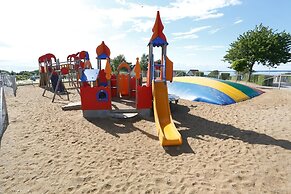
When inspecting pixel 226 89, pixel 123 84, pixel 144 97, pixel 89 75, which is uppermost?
pixel 89 75

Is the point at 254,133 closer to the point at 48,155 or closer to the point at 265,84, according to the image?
the point at 48,155

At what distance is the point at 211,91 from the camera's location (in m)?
10.9

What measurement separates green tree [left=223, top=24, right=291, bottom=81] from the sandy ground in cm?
2275

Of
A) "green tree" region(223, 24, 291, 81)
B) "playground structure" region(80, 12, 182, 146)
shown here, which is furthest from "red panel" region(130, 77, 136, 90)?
"green tree" region(223, 24, 291, 81)

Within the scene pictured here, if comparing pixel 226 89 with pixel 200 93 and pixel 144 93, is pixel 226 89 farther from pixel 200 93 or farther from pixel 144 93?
pixel 144 93

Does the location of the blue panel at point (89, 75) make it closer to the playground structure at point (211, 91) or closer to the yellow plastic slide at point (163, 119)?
the yellow plastic slide at point (163, 119)

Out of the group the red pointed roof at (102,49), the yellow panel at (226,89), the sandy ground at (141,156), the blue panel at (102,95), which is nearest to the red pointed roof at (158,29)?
the blue panel at (102,95)

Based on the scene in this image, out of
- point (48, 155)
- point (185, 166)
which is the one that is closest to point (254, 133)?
point (185, 166)

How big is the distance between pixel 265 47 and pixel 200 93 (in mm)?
21251

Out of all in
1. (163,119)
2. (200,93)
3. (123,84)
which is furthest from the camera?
(200,93)

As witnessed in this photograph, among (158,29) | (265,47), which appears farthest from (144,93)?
(265,47)

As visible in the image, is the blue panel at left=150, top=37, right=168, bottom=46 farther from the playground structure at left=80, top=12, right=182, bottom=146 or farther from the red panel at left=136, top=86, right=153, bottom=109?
the red panel at left=136, top=86, right=153, bottom=109

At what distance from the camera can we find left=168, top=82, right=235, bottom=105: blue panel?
9.98 metres

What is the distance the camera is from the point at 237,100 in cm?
1026
